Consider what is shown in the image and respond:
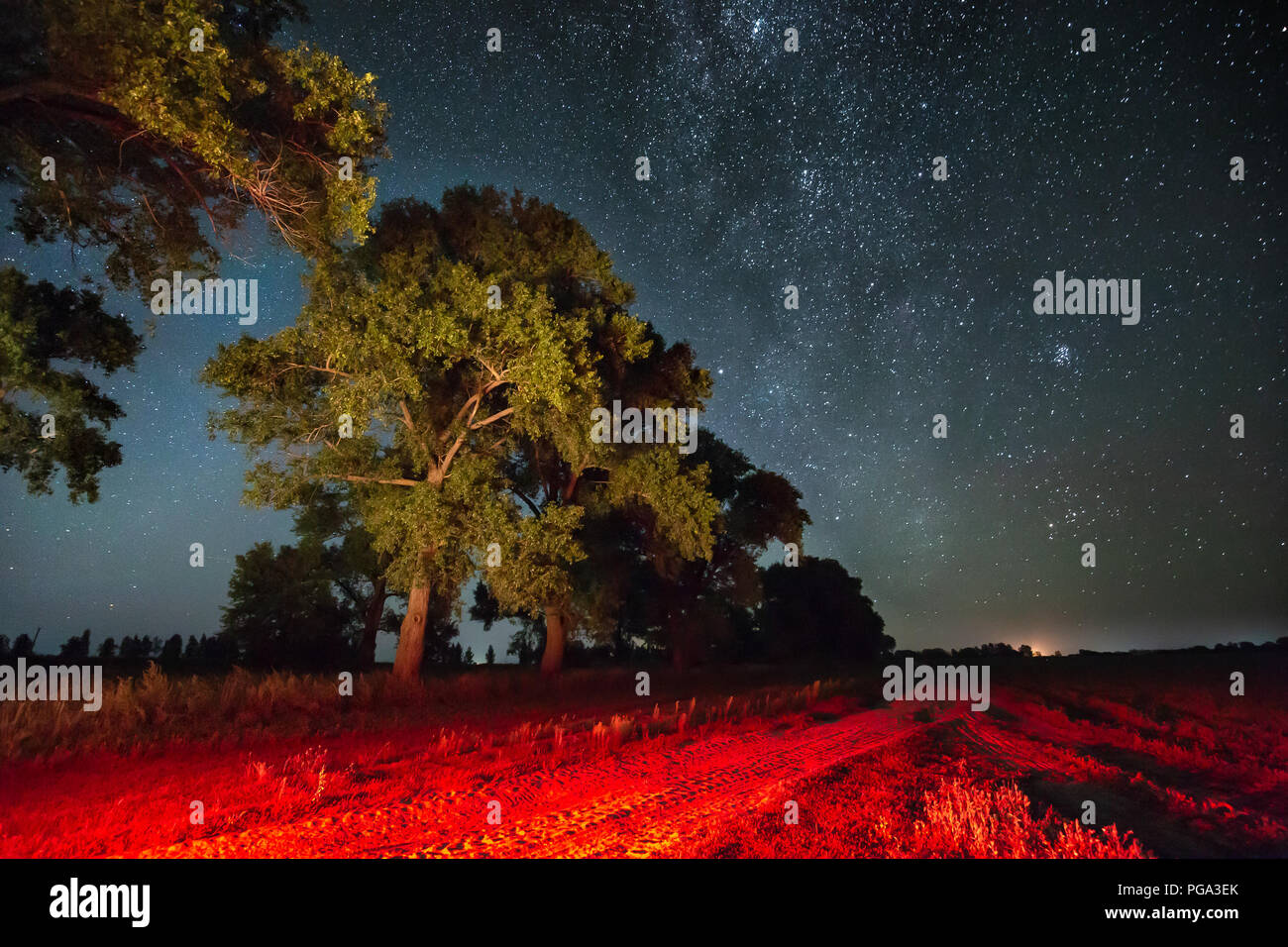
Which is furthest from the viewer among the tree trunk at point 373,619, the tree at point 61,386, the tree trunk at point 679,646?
the tree trunk at point 373,619

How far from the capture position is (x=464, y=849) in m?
5.50

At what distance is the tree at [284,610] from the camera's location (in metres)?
41.4

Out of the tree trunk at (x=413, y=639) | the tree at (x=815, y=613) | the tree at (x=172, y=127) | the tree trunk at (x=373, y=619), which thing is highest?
Answer: the tree at (x=172, y=127)

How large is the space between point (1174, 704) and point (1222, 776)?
1407 centimetres

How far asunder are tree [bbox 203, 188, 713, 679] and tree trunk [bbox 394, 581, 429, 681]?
0.15ft

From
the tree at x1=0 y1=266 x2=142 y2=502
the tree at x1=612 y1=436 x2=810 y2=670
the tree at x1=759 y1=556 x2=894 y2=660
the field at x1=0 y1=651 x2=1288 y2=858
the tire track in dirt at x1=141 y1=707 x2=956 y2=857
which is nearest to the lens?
the tire track in dirt at x1=141 y1=707 x2=956 y2=857

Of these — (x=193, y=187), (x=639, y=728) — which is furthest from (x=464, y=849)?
(x=193, y=187)

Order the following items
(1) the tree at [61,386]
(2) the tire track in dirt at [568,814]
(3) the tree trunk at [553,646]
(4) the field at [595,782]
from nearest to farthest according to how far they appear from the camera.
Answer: (2) the tire track in dirt at [568,814] → (4) the field at [595,782] → (1) the tree at [61,386] → (3) the tree trunk at [553,646]

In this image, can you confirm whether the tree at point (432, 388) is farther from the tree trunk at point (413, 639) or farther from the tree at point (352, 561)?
the tree at point (352, 561)

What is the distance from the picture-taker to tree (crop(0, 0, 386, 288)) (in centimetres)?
934

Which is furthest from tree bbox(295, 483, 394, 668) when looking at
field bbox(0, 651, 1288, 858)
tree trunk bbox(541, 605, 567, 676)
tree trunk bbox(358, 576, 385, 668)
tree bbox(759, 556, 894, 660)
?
tree bbox(759, 556, 894, 660)

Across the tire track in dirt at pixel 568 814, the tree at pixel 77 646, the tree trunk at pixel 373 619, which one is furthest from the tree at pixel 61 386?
the tree at pixel 77 646

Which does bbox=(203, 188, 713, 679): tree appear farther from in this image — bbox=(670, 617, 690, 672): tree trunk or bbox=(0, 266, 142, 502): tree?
bbox=(670, 617, 690, 672): tree trunk

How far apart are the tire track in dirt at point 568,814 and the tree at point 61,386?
42.8 feet
